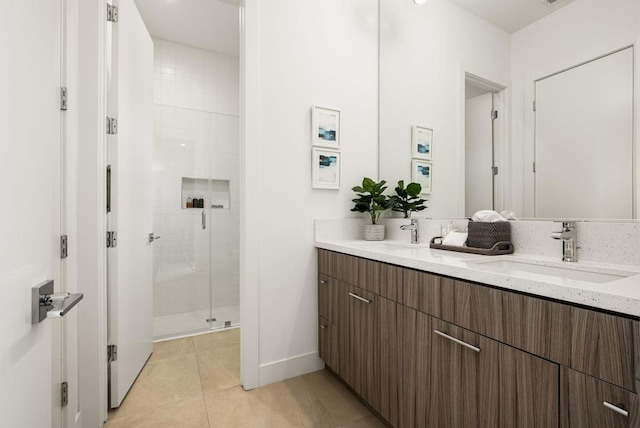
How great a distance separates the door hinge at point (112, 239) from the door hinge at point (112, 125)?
530 mm

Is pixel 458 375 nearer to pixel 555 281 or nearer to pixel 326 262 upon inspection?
pixel 555 281

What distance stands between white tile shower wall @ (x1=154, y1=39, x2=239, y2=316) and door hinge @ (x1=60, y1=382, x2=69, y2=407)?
187 centimetres

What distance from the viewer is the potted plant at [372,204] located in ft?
6.71

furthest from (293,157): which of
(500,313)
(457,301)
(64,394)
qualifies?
(64,394)

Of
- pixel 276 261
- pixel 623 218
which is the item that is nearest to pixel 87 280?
pixel 276 261

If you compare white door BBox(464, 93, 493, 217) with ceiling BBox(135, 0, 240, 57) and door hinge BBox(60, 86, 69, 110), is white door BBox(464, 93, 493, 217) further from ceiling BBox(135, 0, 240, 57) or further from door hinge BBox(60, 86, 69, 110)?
ceiling BBox(135, 0, 240, 57)

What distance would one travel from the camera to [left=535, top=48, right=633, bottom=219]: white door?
1.08 meters

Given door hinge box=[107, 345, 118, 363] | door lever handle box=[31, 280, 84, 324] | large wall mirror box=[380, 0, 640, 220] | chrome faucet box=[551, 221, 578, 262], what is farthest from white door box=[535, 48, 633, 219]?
door hinge box=[107, 345, 118, 363]

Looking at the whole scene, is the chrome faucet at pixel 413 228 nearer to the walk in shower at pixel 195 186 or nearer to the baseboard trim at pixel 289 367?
the baseboard trim at pixel 289 367

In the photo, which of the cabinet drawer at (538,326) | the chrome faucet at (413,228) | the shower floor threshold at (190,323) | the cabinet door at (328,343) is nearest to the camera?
the cabinet drawer at (538,326)

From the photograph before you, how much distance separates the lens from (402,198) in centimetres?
209

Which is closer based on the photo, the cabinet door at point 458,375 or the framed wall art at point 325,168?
the cabinet door at point 458,375

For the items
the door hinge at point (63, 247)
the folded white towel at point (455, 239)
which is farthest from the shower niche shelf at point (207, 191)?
the folded white towel at point (455, 239)

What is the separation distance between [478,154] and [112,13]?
2.12 m
